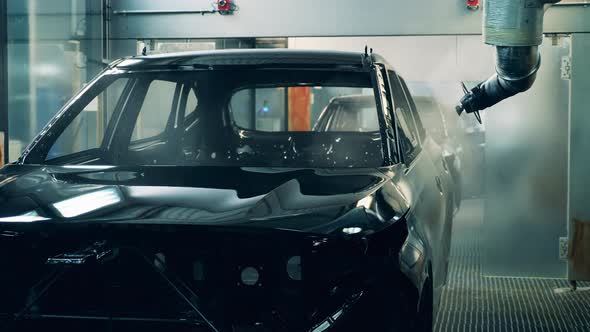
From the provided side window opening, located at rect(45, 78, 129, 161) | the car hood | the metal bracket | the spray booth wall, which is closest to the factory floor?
the spray booth wall

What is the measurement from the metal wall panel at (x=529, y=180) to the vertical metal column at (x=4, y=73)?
12.7ft

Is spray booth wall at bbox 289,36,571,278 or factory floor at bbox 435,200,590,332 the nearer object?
factory floor at bbox 435,200,590,332

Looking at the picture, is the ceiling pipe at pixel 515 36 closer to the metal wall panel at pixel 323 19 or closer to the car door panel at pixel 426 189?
the metal wall panel at pixel 323 19

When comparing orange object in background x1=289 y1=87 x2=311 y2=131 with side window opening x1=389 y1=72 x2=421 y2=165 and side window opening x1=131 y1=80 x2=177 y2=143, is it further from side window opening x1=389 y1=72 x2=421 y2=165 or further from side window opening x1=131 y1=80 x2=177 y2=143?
side window opening x1=389 y1=72 x2=421 y2=165

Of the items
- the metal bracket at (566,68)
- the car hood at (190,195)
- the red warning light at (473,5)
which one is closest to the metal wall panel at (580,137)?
the metal bracket at (566,68)

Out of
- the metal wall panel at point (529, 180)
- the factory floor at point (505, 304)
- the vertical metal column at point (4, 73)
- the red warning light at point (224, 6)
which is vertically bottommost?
the factory floor at point (505, 304)

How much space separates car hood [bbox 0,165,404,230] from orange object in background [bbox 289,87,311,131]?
343 inches

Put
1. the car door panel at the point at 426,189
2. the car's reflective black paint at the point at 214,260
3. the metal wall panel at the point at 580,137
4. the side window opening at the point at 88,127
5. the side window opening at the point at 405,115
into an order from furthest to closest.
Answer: the side window opening at the point at 88,127
the metal wall panel at the point at 580,137
the side window opening at the point at 405,115
the car door panel at the point at 426,189
the car's reflective black paint at the point at 214,260

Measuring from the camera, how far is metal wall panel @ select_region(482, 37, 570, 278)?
22.5 feet

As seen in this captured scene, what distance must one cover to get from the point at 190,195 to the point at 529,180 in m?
5.05

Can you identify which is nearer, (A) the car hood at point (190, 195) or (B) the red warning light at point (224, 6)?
(A) the car hood at point (190, 195)

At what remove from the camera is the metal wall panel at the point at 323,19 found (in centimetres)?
669

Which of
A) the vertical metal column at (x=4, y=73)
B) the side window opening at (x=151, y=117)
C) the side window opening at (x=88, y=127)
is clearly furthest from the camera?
the side window opening at (x=151, y=117)

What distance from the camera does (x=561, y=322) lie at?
18.0 ft
